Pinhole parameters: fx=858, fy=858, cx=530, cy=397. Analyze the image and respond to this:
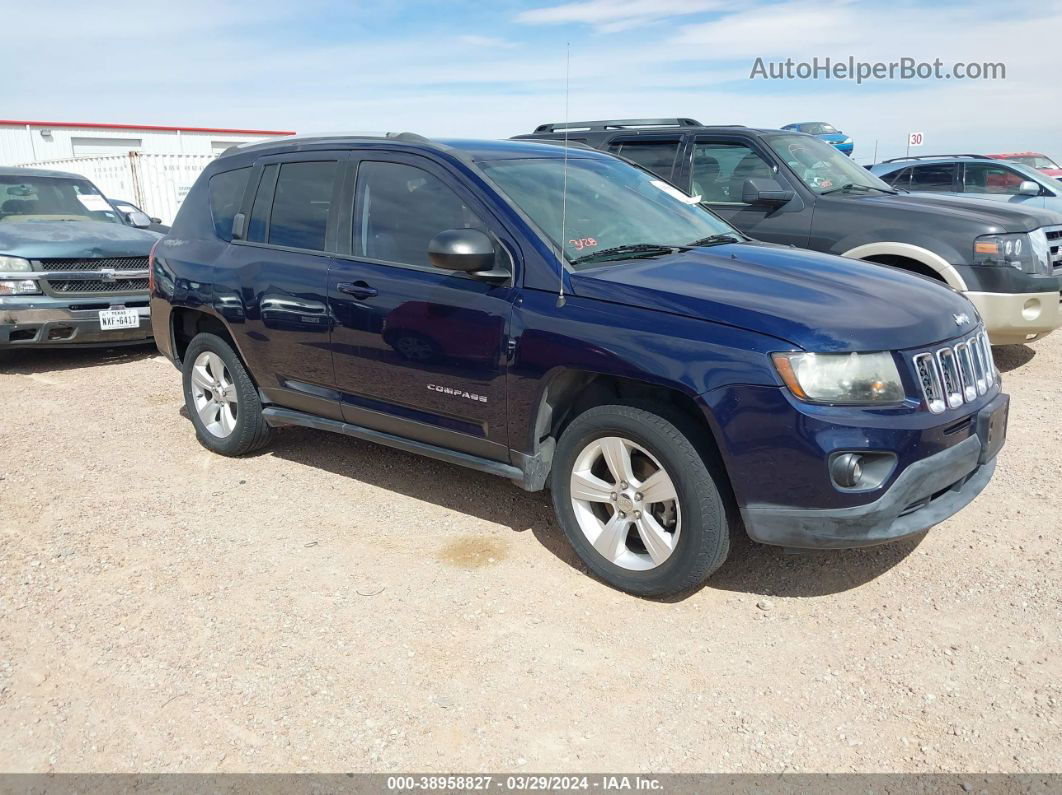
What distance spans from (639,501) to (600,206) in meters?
1.56

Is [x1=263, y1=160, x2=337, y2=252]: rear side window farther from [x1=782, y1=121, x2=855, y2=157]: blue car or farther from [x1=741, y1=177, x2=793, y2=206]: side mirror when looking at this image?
[x1=782, y1=121, x2=855, y2=157]: blue car

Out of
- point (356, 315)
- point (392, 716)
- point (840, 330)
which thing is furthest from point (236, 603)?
point (840, 330)

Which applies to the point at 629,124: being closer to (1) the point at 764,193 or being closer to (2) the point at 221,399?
(1) the point at 764,193

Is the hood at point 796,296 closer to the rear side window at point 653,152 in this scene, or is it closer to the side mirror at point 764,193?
the side mirror at point 764,193

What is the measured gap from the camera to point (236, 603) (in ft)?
11.9

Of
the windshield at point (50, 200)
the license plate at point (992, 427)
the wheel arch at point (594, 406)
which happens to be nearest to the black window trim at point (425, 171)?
the wheel arch at point (594, 406)

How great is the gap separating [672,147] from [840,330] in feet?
16.5

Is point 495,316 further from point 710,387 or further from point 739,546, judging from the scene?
point 739,546

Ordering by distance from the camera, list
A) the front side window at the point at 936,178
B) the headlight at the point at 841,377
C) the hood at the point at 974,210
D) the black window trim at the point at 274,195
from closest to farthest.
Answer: the headlight at the point at 841,377
the black window trim at the point at 274,195
the hood at the point at 974,210
the front side window at the point at 936,178

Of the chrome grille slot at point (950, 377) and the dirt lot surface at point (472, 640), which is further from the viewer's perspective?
the chrome grille slot at point (950, 377)

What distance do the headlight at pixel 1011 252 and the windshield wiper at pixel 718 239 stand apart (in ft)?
9.56

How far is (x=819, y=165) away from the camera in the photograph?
7.50 meters

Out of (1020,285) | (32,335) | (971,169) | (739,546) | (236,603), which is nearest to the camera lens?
(236,603)

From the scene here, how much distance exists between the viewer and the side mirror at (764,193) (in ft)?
23.0
